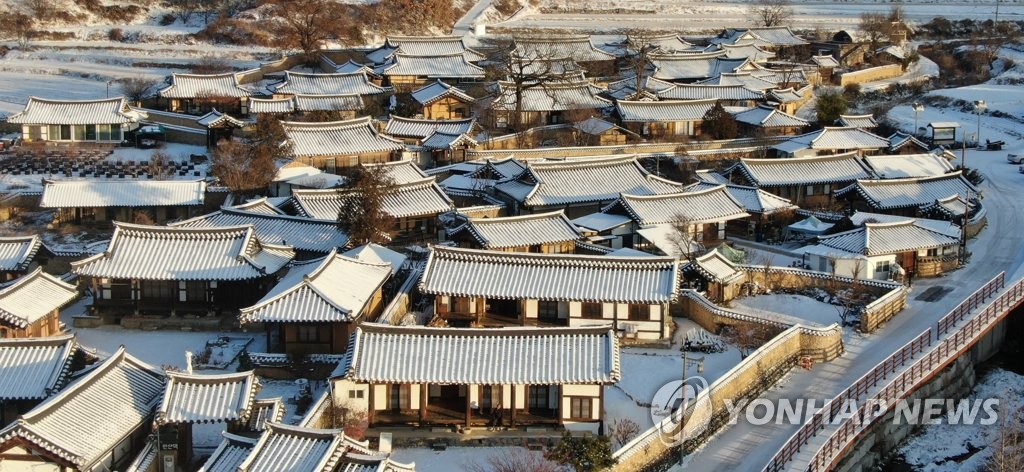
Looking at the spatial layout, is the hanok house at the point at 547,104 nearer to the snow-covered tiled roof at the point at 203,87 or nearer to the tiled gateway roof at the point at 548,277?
the snow-covered tiled roof at the point at 203,87

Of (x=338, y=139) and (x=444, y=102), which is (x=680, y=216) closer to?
(x=338, y=139)

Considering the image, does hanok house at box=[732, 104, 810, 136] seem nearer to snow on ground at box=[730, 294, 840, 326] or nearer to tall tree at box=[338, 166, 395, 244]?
Answer: tall tree at box=[338, 166, 395, 244]

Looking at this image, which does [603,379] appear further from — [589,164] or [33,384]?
[589,164]

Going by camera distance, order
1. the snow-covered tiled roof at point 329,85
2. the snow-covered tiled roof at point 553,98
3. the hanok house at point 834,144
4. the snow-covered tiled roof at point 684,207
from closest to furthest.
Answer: the snow-covered tiled roof at point 684,207 → the hanok house at point 834,144 → the snow-covered tiled roof at point 553,98 → the snow-covered tiled roof at point 329,85

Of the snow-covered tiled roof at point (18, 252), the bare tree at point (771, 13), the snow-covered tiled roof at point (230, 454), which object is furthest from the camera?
the bare tree at point (771, 13)

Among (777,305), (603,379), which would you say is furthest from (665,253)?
(603,379)

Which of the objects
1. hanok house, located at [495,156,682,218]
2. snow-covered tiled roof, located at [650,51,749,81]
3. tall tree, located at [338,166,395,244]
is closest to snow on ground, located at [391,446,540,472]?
tall tree, located at [338,166,395,244]

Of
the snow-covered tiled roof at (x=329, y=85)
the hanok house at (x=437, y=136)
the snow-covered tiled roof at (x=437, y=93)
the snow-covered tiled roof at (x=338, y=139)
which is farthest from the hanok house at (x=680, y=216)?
the snow-covered tiled roof at (x=329, y=85)
